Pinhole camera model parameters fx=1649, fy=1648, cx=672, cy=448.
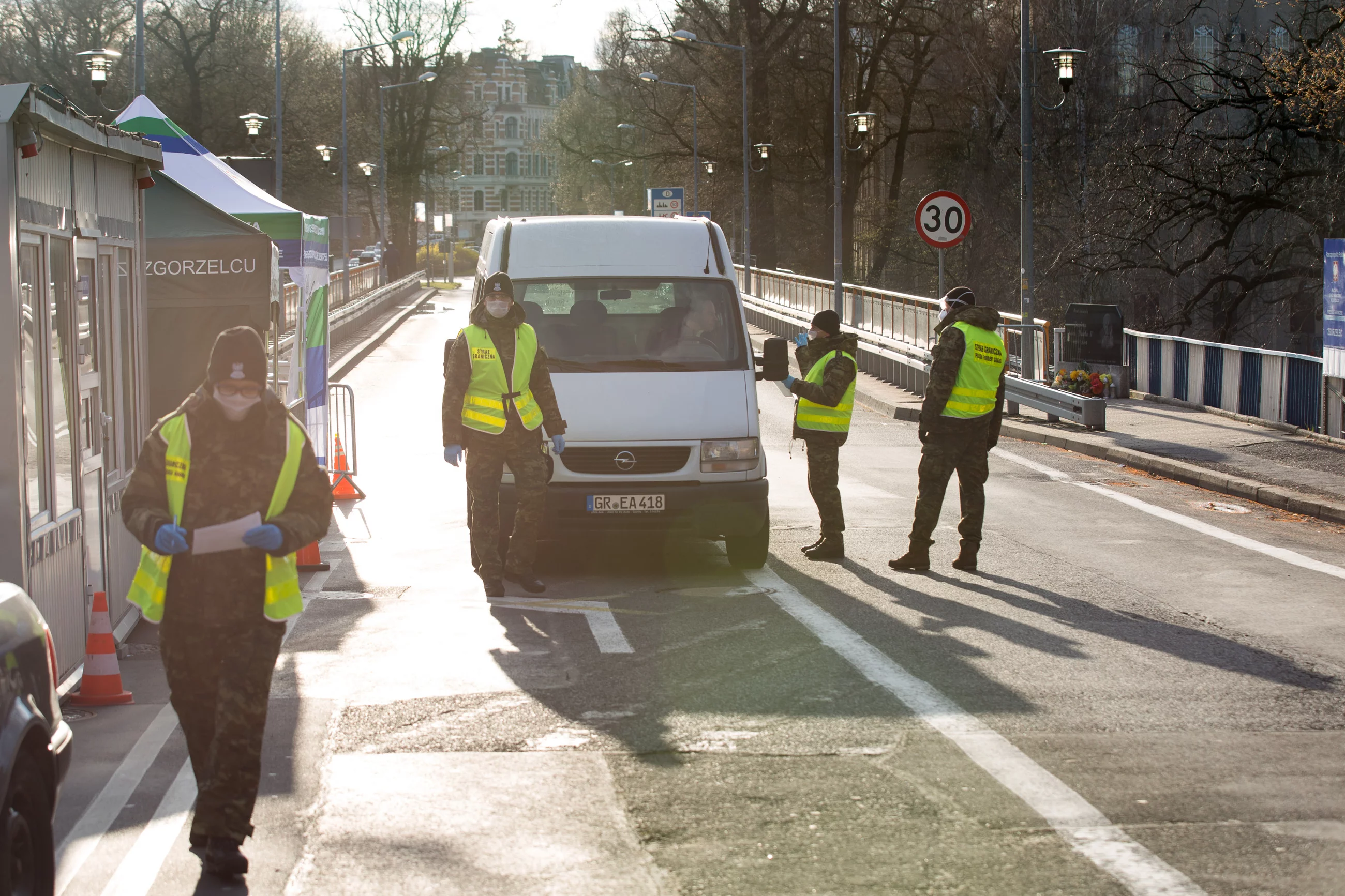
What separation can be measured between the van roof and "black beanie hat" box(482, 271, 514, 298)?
4.27 ft

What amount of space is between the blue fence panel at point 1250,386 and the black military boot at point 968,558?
34.7 ft

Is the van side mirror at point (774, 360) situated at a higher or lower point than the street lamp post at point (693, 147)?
lower

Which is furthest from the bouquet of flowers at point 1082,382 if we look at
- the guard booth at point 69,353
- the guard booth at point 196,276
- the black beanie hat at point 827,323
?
the guard booth at point 69,353

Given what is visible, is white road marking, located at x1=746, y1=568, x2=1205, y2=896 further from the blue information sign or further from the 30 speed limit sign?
the 30 speed limit sign

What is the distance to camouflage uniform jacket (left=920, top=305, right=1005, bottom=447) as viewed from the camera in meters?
10.4

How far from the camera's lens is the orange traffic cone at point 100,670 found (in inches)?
284

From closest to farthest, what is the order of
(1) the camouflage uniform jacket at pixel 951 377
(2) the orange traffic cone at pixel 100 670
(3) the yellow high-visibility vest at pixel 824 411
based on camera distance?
1. (2) the orange traffic cone at pixel 100 670
2. (1) the camouflage uniform jacket at pixel 951 377
3. (3) the yellow high-visibility vest at pixel 824 411


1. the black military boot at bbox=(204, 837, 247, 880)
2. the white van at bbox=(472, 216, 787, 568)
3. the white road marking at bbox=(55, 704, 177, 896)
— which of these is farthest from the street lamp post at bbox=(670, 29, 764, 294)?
the black military boot at bbox=(204, 837, 247, 880)

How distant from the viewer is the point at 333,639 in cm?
856

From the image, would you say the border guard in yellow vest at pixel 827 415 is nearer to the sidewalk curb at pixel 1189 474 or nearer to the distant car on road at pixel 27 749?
the sidewalk curb at pixel 1189 474

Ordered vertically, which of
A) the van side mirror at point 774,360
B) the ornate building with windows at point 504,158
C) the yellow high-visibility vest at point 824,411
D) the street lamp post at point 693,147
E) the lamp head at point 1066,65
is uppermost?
the ornate building with windows at point 504,158

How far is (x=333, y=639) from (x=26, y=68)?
172 feet

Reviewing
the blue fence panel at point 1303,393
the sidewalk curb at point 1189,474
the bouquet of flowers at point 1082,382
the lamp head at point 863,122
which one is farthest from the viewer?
the lamp head at point 863,122

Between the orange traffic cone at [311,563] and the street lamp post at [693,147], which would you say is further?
the street lamp post at [693,147]
